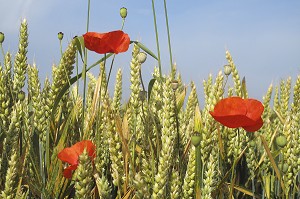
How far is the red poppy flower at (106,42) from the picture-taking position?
4.76ft

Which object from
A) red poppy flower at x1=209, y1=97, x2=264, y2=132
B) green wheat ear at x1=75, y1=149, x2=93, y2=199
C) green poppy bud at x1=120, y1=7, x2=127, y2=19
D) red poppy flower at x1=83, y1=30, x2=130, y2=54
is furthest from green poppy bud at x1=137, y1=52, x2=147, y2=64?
green wheat ear at x1=75, y1=149, x2=93, y2=199

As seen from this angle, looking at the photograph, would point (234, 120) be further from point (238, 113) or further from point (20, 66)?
point (20, 66)

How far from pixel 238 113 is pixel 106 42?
46 cm

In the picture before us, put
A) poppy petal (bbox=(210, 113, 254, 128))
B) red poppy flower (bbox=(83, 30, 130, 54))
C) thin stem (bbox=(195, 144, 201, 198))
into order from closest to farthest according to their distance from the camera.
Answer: thin stem (bbox=(195, 144, 201, 198)), poppy petal (bbox=(210, 113, 254, 128)), red poppy flower (bbox=(83, 30, 130, 54))

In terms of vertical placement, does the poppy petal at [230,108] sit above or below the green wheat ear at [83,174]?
above

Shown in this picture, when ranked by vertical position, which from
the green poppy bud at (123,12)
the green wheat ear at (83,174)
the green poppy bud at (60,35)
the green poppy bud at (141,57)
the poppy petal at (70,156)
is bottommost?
the green wheat ear at (83,174)

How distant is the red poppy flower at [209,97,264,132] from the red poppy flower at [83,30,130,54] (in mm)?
383

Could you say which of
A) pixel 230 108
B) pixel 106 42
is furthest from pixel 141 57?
pixel 230 108

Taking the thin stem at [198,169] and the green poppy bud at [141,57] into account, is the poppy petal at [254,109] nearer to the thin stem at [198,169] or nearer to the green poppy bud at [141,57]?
the thin stem at [198,169]

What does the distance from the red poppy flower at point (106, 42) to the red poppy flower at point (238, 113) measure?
1.26 feet

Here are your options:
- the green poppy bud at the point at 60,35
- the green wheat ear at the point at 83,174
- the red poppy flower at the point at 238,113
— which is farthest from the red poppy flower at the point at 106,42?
the green wheat ear at the point at 83,174

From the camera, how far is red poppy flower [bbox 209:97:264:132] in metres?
1.20

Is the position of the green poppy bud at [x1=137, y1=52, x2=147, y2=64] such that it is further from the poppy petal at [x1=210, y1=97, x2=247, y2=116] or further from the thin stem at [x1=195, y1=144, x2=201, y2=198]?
the thin stem at [x1=195, y1=144, x2=201, y2=198]

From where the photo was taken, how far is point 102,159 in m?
1.46
